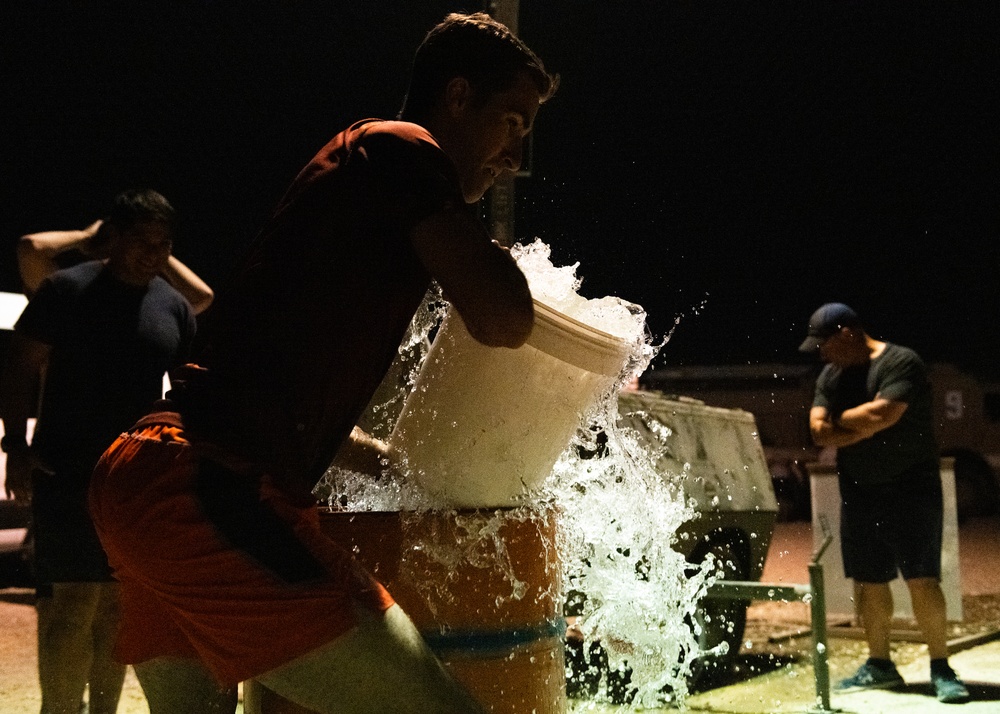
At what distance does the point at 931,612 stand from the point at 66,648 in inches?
155

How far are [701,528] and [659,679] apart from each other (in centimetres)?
118

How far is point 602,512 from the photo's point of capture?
3.32 meters

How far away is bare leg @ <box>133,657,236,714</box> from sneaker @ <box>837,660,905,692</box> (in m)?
4.21

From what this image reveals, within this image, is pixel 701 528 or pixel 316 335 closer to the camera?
pixel 316 335

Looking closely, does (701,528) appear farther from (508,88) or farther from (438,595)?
(508,88)

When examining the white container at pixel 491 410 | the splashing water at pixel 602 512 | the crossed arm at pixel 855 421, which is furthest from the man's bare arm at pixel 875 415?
the white container at pixel 491 410

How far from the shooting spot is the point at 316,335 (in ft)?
5.41

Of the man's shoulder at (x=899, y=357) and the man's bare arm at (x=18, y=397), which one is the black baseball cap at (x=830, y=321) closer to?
the man's shoulder at (x=899, y=357)

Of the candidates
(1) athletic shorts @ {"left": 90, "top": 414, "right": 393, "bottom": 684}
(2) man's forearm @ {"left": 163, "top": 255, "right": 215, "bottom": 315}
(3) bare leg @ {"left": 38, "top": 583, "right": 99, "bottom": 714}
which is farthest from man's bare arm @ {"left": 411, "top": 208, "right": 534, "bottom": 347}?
(2) man's forearm @ {"left": 163, "top": 255, "right": 215, "bottom": 315}

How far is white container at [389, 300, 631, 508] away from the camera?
222 cm

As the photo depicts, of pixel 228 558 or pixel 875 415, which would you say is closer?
pixel 228 558

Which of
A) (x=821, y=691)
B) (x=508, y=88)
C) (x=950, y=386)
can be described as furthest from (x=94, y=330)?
(x=950, y=386)

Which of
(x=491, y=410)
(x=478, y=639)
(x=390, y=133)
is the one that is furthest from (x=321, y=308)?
(x=478, y=639)

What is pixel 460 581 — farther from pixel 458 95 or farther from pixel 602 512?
pixel 602 512
